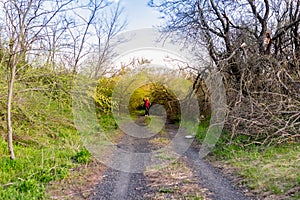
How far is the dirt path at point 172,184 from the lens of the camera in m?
3.97

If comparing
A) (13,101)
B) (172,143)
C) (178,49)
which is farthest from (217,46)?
(13,101)

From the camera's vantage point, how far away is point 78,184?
14.9 feet

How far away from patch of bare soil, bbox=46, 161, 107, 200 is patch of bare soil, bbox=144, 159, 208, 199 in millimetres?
872

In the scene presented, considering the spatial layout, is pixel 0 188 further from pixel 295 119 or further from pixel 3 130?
pixel 295 119

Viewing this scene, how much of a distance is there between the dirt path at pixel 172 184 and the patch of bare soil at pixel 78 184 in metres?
0.13

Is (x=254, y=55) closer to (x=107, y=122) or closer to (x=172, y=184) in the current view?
(x=172, y=184)

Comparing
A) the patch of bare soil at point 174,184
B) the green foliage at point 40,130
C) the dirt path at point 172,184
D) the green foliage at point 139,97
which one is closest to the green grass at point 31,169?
the green foliage at point 40,130

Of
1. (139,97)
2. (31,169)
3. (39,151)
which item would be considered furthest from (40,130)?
(139,97)

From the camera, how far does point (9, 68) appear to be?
565 cm

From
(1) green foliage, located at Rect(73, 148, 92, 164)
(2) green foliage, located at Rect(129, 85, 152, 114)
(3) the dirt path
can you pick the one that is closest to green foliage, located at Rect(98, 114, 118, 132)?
(2) green foliage, located at Rect(129, 85, 152, 114)

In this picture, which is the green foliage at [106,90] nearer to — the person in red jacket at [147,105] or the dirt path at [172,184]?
the person in red jacket at [147,105]

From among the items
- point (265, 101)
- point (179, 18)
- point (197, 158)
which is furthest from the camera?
point (179, 18)

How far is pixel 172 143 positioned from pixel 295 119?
3.55 meters

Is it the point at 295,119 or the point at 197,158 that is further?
the point at 197,158
